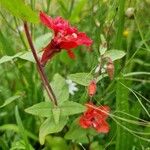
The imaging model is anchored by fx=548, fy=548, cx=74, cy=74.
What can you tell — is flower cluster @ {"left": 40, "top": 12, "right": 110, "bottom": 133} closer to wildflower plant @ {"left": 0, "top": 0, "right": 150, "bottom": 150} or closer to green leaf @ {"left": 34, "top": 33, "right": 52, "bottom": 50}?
wildflower plant @ {"left": 0, "top": 0, "right": 150, "bottom": 150}

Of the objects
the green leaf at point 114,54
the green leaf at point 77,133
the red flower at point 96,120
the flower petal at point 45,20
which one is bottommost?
the green leaf at point 77,133

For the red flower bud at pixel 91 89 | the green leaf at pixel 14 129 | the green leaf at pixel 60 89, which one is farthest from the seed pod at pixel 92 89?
the green leaf at pixel 14 129

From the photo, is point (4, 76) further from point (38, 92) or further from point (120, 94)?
point (120, 94)

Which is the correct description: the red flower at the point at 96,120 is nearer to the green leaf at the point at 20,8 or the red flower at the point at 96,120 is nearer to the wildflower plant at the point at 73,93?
the wildflower plant at the point at 73,93

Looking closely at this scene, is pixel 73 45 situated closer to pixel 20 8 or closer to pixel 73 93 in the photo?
pixel 20 8

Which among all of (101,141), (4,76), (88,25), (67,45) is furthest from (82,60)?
(67,45)

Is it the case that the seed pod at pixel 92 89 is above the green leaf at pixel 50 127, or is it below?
above
